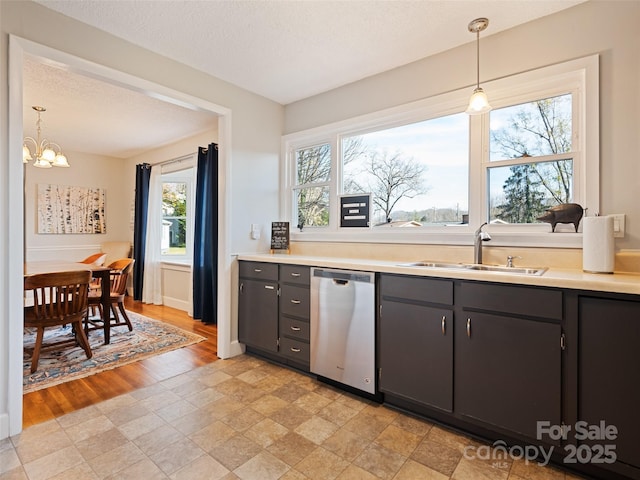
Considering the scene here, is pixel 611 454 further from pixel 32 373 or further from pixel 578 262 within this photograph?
pixel 32 373

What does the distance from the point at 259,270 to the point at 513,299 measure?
2.04m

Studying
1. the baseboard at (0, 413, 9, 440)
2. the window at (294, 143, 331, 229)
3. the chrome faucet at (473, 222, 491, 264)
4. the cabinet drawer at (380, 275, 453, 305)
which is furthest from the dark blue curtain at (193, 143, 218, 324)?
the chrome faucet at (473, 222, 491, 264)

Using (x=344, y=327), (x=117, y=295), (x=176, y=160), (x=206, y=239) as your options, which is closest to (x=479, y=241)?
(x=344, y=327)

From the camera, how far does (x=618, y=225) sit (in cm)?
191

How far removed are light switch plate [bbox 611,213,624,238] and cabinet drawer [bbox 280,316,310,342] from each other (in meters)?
2.12

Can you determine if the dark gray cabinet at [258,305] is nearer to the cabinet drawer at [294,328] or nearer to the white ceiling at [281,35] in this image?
the cabinet drawer at [294,328]

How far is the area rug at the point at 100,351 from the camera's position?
8.89ft

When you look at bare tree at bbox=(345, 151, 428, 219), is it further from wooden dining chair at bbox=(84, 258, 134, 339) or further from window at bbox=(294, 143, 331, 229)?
wooden dining chair at bbox=(84, 258, 134, 339)

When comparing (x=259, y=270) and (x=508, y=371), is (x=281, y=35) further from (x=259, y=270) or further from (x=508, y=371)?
(x=508, y=371)

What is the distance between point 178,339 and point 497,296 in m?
3.22

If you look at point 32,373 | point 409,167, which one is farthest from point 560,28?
point 32,373

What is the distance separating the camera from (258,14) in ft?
7.02

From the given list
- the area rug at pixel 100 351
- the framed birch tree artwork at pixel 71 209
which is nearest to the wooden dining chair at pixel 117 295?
the area rug at pixel 100 351

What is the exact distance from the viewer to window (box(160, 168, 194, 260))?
17.3ft
